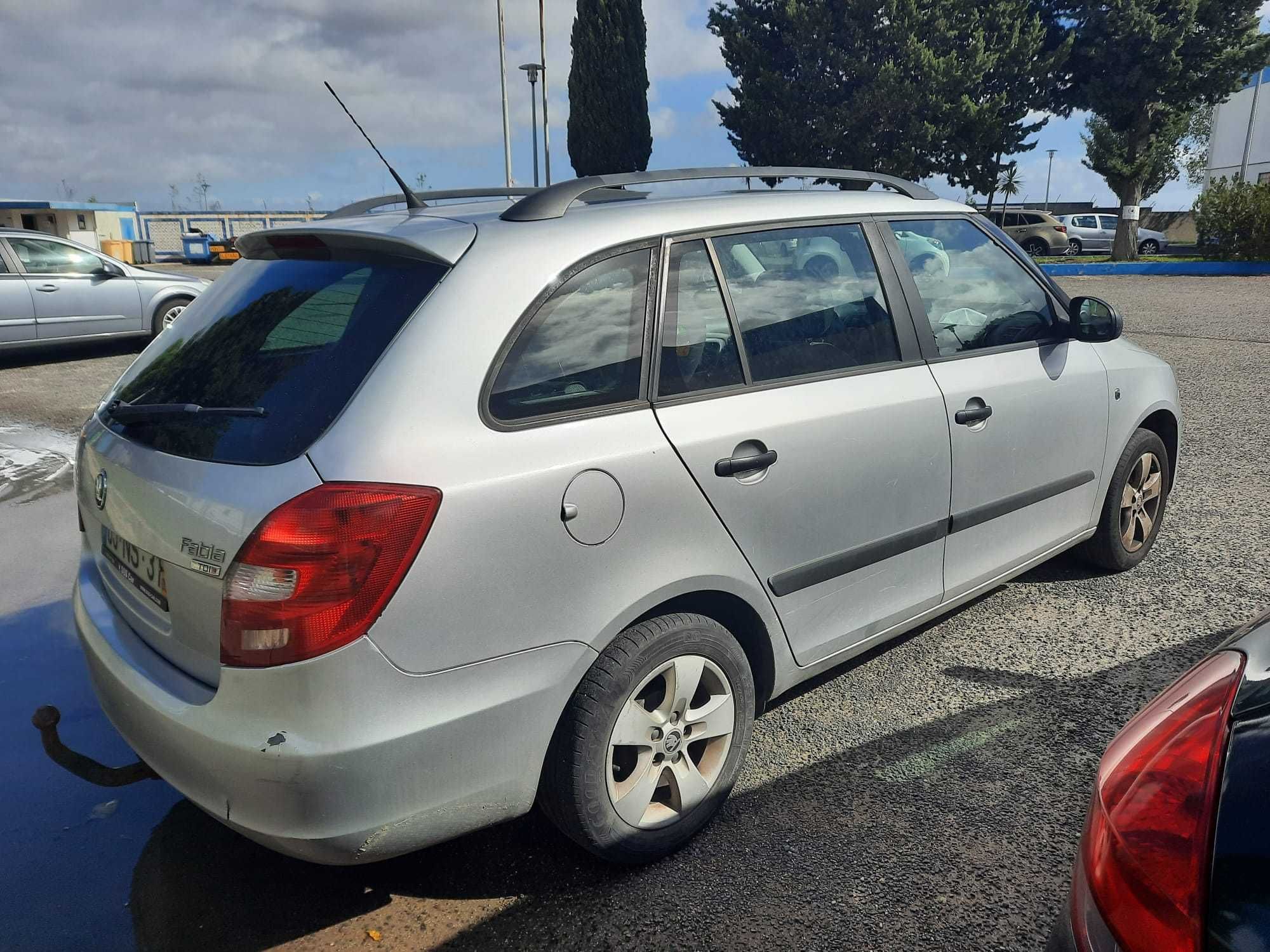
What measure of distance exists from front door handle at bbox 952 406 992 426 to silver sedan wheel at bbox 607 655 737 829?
1.26 meters

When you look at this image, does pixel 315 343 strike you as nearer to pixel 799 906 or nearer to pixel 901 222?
pixel 799 906

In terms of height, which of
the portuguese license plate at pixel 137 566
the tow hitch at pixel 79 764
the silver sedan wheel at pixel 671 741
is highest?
the portuguese license plate at pixel 137 566

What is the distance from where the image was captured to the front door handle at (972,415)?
10.3 ft

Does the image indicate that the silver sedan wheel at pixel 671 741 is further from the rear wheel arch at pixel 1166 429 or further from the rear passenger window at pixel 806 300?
the rear wheel arch at pixel 1166 429

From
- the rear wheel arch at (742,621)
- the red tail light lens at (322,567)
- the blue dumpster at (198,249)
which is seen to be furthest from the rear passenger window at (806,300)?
the blue dumpster at (198,249)

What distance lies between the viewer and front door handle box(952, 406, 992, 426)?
3148mm

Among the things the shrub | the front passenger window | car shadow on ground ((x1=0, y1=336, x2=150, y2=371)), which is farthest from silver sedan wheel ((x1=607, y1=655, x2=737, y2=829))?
the shrub

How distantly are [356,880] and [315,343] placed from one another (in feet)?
4.70

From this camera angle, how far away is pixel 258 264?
2.72 metres

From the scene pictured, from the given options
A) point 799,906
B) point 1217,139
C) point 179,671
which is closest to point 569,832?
point 799,906

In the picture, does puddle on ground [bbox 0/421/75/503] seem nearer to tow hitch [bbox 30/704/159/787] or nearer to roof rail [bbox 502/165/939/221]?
tow hitch [bbox 30/704/159/787]

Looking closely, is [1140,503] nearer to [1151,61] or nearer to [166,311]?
[166,311]

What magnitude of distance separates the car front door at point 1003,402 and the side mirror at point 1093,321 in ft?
0.18

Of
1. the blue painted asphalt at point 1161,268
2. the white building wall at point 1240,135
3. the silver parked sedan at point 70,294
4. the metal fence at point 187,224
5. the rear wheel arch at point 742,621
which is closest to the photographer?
the rear wheel arch at point 742,621
